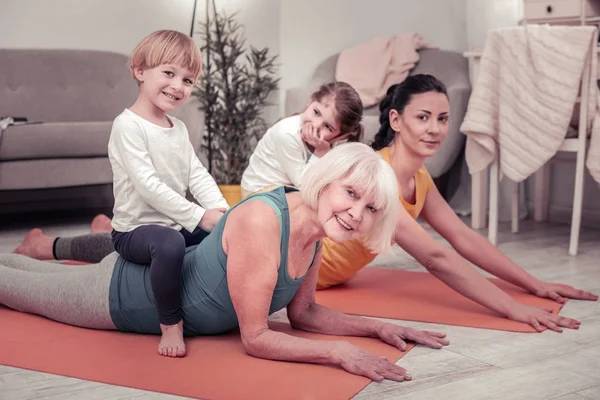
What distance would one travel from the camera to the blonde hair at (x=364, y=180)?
1.72 meters

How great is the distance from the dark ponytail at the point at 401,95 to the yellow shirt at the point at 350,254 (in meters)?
0.07

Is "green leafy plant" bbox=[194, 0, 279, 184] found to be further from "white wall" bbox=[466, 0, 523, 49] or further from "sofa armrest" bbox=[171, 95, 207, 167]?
"white wall" bbox=[466, 0, 523, 49]

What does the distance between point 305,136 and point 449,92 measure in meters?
1.57

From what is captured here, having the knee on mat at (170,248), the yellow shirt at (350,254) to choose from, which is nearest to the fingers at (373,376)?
the knee on mat at (170,248)

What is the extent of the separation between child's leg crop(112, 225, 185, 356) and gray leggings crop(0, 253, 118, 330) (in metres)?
0.16

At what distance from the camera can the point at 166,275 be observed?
1910mm

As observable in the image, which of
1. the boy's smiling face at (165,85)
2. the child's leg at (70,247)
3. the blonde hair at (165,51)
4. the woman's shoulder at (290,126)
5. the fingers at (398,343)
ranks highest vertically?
the blonde hair at (165,51)

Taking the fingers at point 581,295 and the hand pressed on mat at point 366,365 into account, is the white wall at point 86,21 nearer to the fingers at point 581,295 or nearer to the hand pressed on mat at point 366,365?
the fingers at point 581,295

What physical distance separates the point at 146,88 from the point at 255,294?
75cm

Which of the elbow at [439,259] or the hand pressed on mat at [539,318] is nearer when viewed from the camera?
the hand pressed on mat at [539,318]

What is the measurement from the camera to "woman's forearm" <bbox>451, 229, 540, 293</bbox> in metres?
2.61

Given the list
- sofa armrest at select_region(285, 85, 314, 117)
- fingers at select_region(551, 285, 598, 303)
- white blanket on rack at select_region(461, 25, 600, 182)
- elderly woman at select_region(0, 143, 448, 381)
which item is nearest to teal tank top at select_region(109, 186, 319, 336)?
elderly woman at select_region(0, 143, 448, 381)

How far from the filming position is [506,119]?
3.44 metres

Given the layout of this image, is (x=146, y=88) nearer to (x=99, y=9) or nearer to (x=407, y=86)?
(x=407, y=86)
